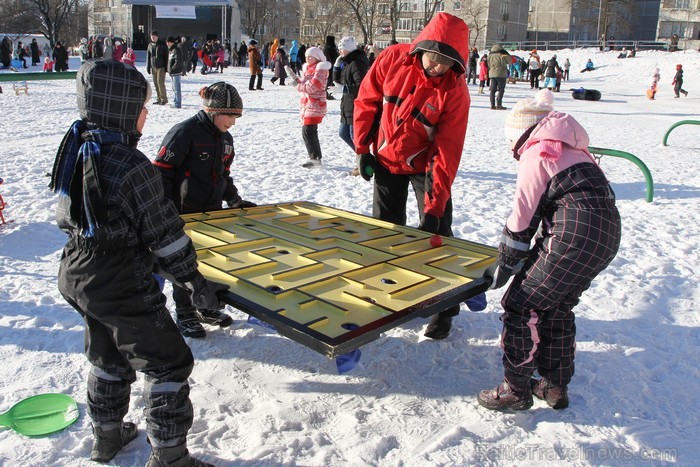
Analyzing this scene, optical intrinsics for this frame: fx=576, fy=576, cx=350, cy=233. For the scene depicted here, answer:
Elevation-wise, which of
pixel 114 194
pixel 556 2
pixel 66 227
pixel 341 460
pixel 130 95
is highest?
pixel 556 2

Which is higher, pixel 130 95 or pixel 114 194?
pixel 130 95

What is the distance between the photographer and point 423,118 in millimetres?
3607

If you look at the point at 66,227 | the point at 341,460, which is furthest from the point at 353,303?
the point at 66,227

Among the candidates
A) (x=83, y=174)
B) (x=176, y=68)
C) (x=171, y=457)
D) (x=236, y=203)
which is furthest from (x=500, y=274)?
(x=176, y=68)

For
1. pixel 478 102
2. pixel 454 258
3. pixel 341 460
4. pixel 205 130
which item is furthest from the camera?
pixel 478 102

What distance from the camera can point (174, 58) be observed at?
1482 centimetres

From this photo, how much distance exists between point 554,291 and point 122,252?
190 cm

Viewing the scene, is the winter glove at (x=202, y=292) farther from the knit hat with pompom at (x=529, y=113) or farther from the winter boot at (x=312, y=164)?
the winter boot at (x=312, y=164)

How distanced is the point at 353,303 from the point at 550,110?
135cm

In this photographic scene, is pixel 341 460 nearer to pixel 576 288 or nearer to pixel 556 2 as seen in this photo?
pixel 576 288

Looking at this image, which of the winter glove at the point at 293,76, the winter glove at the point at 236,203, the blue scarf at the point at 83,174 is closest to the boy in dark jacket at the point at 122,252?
the blue scarf at the point at 83,174

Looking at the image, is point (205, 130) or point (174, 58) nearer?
point (205, 130)

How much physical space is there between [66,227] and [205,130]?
160cm

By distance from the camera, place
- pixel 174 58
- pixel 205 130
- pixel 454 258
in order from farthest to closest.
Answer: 1. pixel 174 58
2. pixel 205 130
3. pixel 454 258
